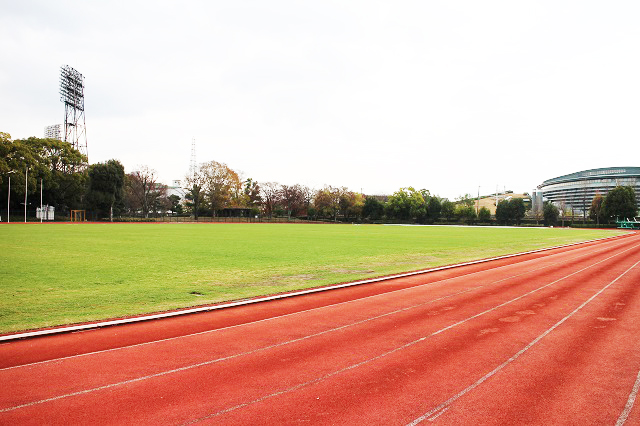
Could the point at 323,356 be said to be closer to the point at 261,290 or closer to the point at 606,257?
the point at 261,290

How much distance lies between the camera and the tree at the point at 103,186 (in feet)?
267

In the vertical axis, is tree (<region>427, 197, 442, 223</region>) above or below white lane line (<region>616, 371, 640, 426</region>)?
above

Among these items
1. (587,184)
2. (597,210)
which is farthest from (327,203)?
(587,184)

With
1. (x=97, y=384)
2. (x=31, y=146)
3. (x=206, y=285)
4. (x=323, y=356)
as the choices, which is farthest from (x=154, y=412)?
(x=31, y=146)

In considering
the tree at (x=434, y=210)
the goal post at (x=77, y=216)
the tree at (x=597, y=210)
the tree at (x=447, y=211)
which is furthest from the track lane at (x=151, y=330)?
the tree at (x=597, y=210)

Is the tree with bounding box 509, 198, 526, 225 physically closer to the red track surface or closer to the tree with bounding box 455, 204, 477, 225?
the tree with bounding box 455, 204, 477, 225

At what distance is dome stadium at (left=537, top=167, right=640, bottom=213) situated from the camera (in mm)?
142375

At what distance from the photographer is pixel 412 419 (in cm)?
487

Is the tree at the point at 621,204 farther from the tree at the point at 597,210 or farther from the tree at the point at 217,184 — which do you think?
the tree at the point at 217,184

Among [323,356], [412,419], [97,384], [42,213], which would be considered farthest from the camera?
[42,213]

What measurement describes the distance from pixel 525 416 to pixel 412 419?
1.48 meters

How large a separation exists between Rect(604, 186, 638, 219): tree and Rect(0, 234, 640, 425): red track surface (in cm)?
9926

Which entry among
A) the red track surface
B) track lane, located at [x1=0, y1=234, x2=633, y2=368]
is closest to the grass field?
track lane, located at [x1=0, y1=234, x2=633, y2=368]

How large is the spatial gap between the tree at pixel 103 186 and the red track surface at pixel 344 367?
82.6 meters
